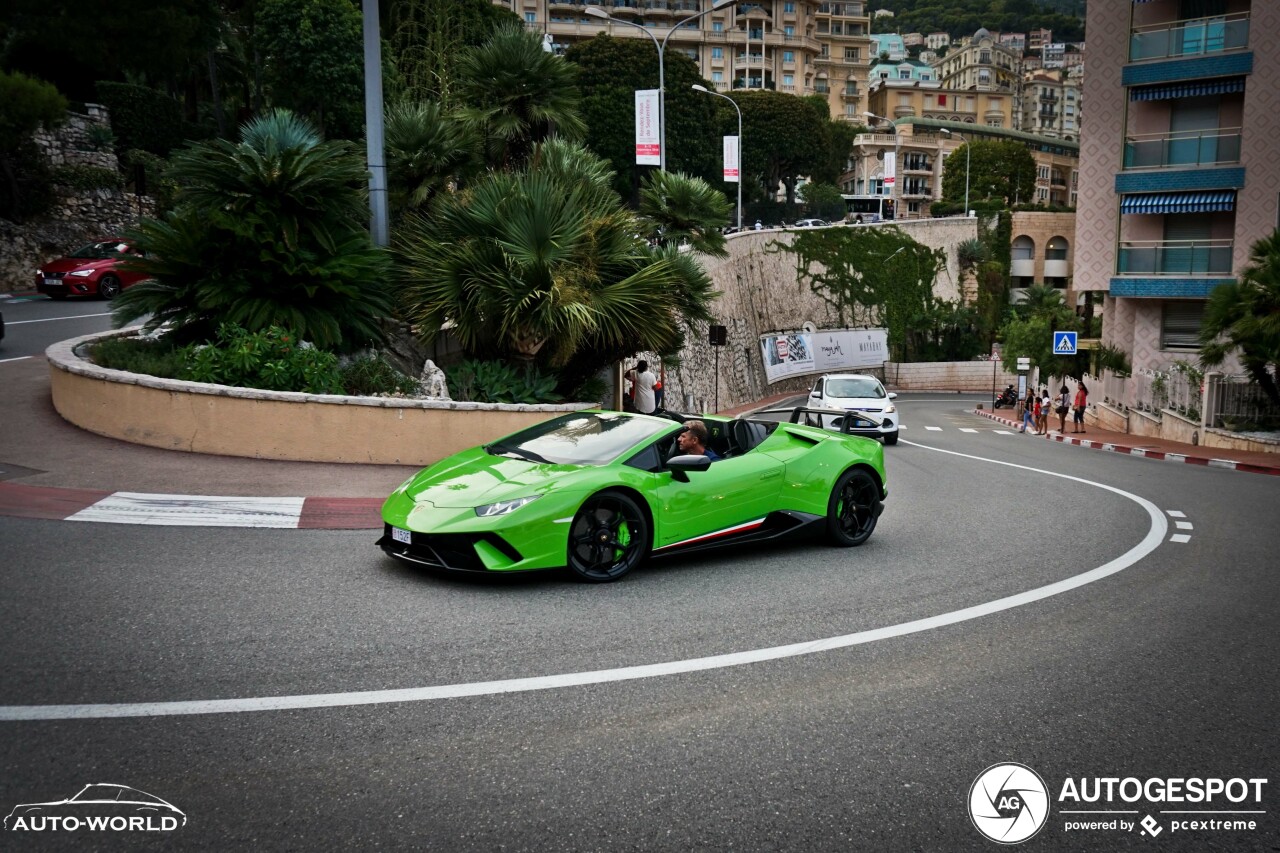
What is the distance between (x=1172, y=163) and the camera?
107 ft

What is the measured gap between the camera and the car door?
8141 mm

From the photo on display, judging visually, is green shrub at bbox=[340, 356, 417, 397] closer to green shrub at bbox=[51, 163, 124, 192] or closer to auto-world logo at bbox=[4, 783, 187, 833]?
auto-world logo at bbox=[4, 783, 187, 833]

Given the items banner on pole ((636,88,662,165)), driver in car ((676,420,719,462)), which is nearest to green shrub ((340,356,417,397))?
driver in car ((676,420,719,462))

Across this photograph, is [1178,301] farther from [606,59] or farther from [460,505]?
[606,59]

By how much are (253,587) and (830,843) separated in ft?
14.8

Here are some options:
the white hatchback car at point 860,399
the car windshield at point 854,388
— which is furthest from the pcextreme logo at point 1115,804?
the car windshield at point 854,388

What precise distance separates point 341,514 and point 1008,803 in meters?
6.79

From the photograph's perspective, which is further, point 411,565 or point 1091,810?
point 411,565

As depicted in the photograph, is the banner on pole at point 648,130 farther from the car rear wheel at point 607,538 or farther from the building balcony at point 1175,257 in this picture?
the car rear wheel at point 607,538

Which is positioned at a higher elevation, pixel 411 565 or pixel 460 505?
pixel 460 505

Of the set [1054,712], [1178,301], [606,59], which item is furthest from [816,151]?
[1054,712]

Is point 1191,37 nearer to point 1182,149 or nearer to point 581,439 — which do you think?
point 1182,149

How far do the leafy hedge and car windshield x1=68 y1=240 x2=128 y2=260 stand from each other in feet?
43.0

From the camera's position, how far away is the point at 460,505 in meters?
7.42
